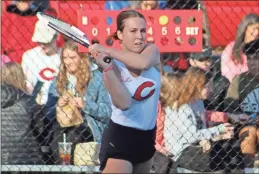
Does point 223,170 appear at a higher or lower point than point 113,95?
lower

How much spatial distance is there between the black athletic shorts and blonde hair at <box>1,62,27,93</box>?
2552 mm

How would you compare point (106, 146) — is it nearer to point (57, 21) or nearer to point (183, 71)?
point (57, 21)

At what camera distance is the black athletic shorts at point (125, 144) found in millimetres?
5219

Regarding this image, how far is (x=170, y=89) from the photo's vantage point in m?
7.50

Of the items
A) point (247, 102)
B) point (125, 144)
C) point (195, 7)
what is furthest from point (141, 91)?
point (195, 7)

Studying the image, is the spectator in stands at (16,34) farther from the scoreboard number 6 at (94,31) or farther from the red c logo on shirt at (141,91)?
the red c logo on shirt at (141,91)

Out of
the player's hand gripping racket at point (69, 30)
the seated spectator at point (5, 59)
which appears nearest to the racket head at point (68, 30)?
the player's hand gripping racket at point (69, 30)

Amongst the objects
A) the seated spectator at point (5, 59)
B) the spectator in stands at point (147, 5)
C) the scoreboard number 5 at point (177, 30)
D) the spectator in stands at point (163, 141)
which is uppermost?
the spectator in stands at point (147, 5)

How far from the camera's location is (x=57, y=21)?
5.73 m

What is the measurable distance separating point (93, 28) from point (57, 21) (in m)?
1.60

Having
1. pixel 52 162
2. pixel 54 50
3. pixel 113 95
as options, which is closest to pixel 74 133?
pixel 52 162

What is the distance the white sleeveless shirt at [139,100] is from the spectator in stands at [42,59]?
2.66 meters

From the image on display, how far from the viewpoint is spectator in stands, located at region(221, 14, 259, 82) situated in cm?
791

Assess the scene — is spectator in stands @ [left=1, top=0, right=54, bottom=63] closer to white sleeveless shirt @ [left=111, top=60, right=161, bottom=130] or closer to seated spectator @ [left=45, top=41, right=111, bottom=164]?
seated spectator @ [left=45, top=41, right=111, bottom=164]
